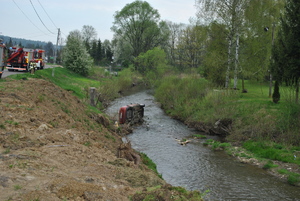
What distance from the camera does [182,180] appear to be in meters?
13.9

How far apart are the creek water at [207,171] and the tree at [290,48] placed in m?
7.94

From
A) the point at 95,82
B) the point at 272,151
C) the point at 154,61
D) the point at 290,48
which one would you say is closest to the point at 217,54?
the point at 290,48

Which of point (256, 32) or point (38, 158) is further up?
point (256, 32)

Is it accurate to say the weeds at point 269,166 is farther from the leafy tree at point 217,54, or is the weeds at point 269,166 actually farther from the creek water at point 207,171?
the leafy tree at point 217,54

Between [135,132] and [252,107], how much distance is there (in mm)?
9602

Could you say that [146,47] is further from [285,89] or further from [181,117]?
[285,89]

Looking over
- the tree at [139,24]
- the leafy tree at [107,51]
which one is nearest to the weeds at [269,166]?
the tree at [139,24]

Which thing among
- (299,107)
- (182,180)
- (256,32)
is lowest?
(182,180)

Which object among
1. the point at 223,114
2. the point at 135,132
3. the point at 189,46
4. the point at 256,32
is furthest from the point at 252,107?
the point at 189,46

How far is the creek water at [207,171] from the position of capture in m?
12.9

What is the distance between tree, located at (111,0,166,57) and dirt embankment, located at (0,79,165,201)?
60148 millimetres

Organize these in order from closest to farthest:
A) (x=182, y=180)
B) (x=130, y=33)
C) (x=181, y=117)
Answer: (x=182, y=180), (x=181, y=117), (x=130, y=33)

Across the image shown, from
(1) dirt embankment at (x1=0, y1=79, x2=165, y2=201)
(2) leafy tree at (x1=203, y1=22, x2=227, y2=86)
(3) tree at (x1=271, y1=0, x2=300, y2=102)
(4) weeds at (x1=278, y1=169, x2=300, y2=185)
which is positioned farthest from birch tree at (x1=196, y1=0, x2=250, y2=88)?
(1) dirt embankment at (x1=0, y1=79, x2=165, y2=201)

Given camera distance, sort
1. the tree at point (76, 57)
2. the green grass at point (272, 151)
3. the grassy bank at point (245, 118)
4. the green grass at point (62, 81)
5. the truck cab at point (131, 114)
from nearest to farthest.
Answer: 1. the green grass at point (272, 151)
2. the grassy bank at point (245, 118)
3. the green grass at point (62, 81)
4. the truck cab at point (131, 114)
5. the tree at point (76, 57)
